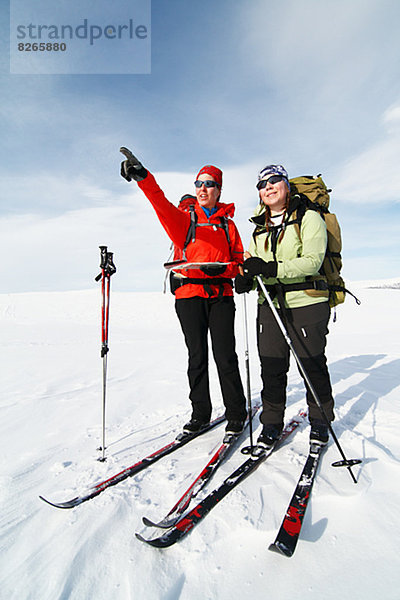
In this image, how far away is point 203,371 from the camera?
347 cm

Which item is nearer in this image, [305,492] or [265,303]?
[305,492]

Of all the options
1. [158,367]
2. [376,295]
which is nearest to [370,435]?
[158,367]

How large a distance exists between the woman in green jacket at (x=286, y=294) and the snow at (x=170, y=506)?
41cm

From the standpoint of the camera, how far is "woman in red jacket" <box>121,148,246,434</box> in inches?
131

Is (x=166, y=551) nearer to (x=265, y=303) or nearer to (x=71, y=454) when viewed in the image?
(x=71, y=454)

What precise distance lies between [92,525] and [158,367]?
511 cm

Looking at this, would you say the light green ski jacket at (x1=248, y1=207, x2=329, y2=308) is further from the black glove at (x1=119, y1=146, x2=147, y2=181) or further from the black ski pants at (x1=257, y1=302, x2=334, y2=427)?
the black glove at (x1=119, y1=146, x2=147, y2=181)

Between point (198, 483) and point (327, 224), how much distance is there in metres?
2.52

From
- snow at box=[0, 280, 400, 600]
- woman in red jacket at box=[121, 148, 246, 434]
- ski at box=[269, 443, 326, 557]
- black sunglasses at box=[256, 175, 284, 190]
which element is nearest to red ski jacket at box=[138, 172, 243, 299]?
woman in red jacket at box=[121, 148, 246, 434]

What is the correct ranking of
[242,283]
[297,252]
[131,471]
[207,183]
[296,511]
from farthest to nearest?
[207,183] < [242,283] < [297,252] < [131,471] < [296,511]

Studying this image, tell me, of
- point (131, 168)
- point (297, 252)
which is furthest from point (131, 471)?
point (131, 168)

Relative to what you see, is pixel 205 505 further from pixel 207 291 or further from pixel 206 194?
pixel 206 194

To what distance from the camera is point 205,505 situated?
85.4 inches

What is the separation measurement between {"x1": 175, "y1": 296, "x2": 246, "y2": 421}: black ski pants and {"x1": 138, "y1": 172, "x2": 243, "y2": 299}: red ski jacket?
0.12 meters
